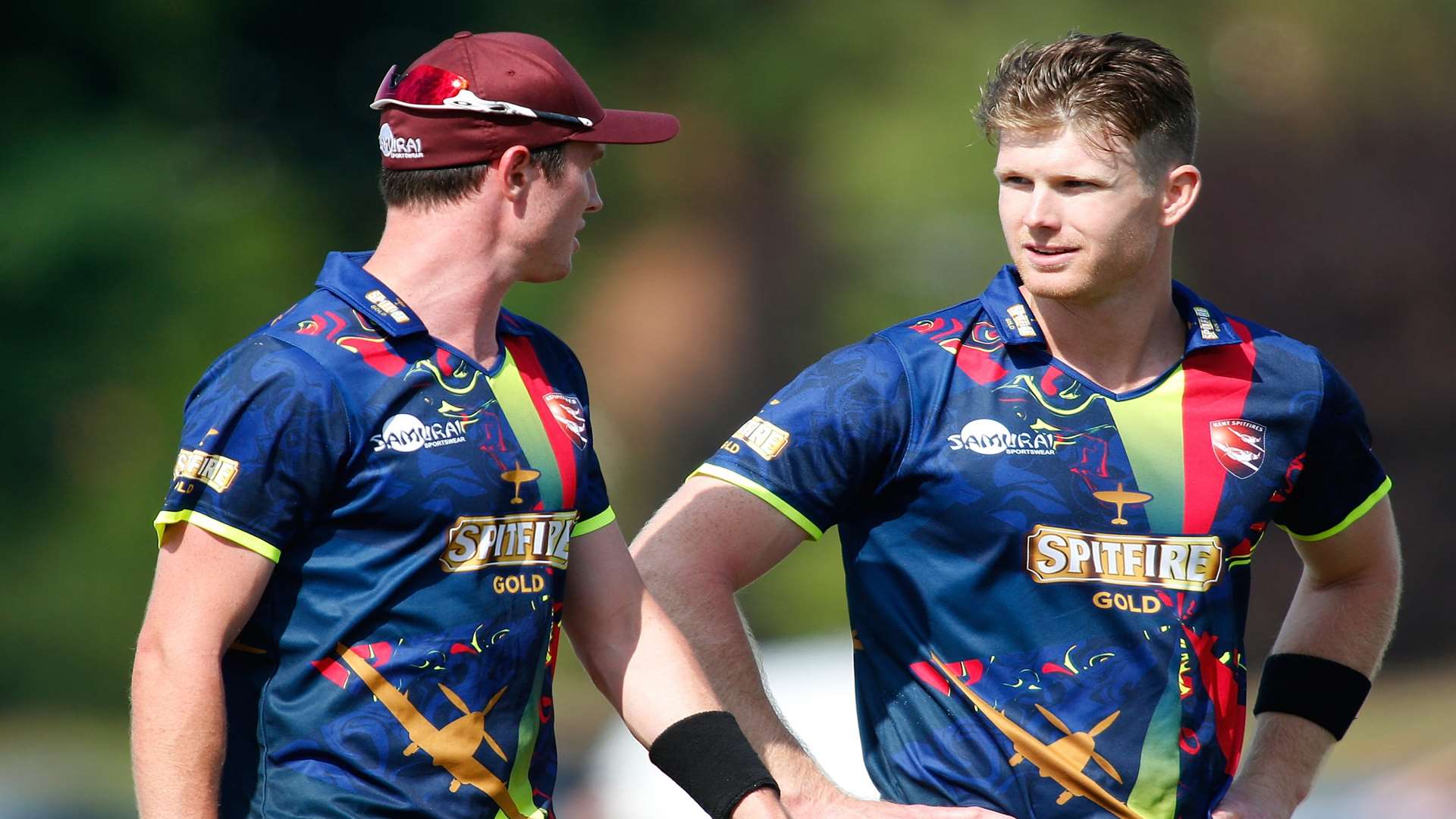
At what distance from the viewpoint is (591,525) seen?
2.47 meters

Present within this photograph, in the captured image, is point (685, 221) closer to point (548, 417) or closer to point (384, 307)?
point (548, 417)

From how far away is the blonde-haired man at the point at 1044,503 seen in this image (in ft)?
8.27

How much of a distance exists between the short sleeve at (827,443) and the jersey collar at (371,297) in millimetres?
578

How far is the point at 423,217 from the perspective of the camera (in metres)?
→ 2.35

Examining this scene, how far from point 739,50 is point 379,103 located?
7.64m

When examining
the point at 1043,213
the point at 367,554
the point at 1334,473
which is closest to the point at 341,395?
the point at 367,554

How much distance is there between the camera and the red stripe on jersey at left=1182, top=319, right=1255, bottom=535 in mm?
2594

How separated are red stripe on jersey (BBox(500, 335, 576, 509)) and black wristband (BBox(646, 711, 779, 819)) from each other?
0.38 meters

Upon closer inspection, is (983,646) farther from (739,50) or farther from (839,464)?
(739,50)

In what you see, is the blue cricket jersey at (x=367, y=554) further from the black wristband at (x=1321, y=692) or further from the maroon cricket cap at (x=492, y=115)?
the black wristband at (x=1321, y=692)

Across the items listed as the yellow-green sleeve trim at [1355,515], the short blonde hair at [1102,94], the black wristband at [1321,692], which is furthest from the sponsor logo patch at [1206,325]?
the black wristband at [1321,692]

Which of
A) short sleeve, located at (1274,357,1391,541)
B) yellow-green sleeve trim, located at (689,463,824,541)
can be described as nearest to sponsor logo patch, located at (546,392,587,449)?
yellow-green sleeve trim, located at (689,463,824,541)

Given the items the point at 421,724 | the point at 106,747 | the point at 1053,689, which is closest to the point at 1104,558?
the point at 1053,689

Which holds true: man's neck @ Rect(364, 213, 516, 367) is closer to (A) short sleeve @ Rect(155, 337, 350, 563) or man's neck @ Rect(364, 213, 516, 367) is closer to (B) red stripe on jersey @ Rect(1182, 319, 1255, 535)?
(A) short sleeve @ Rect(155, 337, 350, 563)
